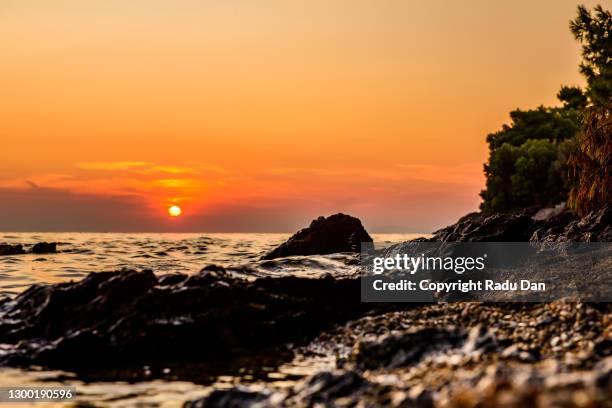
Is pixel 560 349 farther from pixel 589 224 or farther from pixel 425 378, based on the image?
pixel 589 224

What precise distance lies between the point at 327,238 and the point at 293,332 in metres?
18.8

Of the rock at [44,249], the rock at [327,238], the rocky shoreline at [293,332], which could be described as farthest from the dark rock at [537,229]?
the rock at [44,249]

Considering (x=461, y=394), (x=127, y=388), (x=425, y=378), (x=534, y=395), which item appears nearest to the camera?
(x=534, y=395)

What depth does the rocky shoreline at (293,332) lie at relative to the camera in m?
8.09

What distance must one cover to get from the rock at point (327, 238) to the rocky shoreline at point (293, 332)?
1597 cm

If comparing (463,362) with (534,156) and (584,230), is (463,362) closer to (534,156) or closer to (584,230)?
(584,230)

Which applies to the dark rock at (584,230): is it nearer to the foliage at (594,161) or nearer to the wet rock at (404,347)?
the foliage at (594,161)

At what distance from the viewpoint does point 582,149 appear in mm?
24938

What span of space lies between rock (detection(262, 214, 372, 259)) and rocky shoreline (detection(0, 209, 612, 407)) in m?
16.0

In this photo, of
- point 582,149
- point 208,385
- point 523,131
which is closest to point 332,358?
point 208,385

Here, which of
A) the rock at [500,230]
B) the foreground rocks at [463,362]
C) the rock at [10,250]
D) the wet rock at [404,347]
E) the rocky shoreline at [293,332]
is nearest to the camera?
the foreground rocks at [463,362]

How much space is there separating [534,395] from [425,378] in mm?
2501

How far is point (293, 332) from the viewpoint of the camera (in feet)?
45.1

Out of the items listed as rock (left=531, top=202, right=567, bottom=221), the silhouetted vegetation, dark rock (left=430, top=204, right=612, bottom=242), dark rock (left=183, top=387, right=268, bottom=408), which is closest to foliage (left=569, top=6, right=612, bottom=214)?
dark rock (left=430, top=204, right=612, bottom=242)
